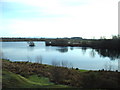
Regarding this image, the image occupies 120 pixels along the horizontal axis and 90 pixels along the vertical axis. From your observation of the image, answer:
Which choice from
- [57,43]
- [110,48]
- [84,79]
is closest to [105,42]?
[110,48]

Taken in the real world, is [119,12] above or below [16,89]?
above

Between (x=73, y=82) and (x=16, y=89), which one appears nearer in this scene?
(x=16, y=89)

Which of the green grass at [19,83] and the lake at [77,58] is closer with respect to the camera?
the green grass at [19,83]

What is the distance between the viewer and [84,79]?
4734 mm

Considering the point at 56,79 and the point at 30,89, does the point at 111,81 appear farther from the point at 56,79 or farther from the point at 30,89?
the point at 30,89

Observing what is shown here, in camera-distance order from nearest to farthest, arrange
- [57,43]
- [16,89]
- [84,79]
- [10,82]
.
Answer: [16,89] < [10,82] < [84,79] < [57,43]

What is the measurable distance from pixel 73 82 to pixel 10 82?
2.04 metres

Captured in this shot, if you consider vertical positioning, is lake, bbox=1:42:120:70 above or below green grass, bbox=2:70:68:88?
below

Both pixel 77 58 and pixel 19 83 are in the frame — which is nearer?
pixel 19 83

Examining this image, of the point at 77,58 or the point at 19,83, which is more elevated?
the point at 19,83

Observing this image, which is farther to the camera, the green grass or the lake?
the lake

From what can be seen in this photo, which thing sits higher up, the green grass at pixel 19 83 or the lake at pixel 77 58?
the green grass at pixel 19 83

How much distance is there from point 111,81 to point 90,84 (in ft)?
2.18

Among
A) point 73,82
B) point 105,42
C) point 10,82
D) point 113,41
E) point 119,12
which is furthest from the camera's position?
point 105,42
